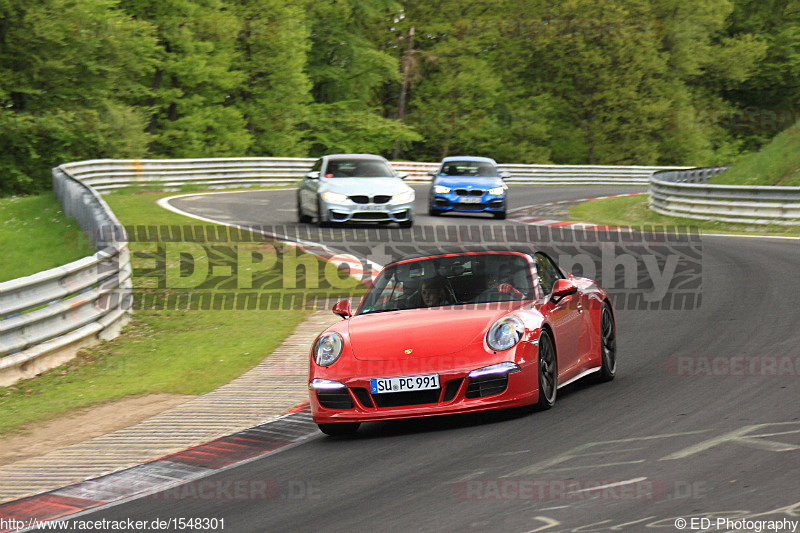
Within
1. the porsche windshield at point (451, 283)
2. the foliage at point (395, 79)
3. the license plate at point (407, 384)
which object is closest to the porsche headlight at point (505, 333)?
the license plate at point (407, 384)

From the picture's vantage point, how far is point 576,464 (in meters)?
6.20

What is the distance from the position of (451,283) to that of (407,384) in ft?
4.70

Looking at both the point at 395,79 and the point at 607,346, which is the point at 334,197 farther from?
the point at 395,79

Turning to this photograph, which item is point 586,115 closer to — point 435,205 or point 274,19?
point 274,19

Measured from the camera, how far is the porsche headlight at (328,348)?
786 cm

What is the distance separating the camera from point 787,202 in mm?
24359

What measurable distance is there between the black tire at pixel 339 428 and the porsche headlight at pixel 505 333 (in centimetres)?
115

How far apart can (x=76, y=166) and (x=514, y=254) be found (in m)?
25.0

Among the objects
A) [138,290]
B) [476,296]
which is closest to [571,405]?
[476,296]

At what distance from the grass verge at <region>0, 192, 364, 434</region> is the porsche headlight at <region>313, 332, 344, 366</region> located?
2.34m

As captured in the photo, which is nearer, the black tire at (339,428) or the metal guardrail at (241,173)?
the black tire at (339,428)

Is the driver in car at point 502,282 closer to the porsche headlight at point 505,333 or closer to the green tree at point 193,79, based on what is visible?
the porsche headlight at point 505,333

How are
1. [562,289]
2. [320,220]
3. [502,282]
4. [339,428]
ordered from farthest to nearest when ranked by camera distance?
[320,220]
[502,282]
[562,289]
[339,428]

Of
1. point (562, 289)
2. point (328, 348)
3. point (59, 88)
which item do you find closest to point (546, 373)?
point (562, 289)
